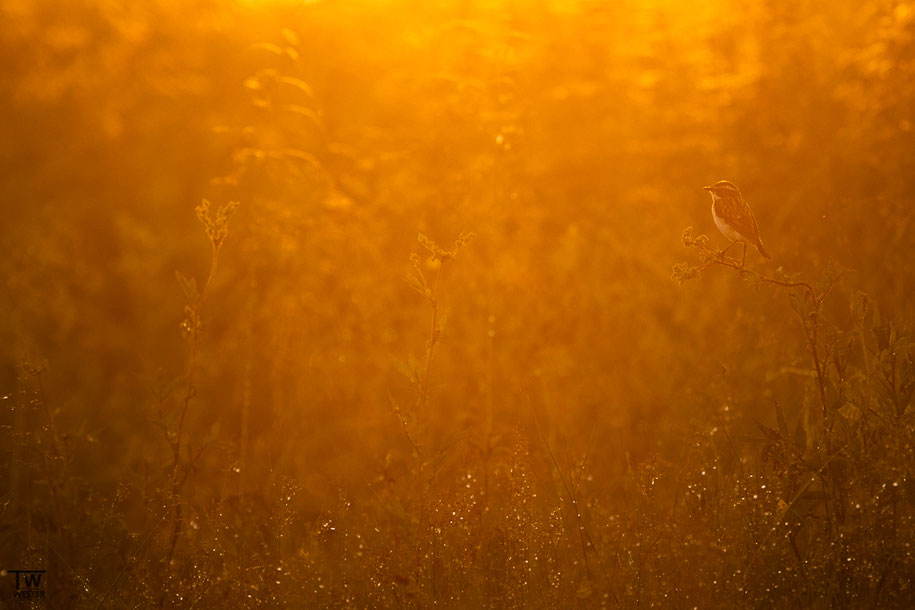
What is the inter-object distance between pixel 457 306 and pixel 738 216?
219 cm

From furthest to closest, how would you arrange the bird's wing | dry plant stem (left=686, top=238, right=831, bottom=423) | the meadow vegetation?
1. the bird's wing
2. the meadow vegetation
3. dry plant stem (left=686, top=238, right=831, bottom=423)

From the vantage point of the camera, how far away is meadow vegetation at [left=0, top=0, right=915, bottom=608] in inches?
83.7

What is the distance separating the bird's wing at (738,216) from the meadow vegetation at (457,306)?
13 cm

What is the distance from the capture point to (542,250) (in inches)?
180

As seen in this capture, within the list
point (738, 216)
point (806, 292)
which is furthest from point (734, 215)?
point (806, 292)

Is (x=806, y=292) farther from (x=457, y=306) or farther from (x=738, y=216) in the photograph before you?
(x=457, y=306)

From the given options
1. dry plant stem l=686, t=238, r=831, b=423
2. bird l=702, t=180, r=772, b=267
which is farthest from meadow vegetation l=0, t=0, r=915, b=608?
bird l=702, t=180, r=772, b=267

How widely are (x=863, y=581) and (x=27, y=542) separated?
81.5 inches

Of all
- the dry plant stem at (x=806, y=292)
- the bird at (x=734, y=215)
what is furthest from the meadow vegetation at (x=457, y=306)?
the bird at (x=734, y=215)

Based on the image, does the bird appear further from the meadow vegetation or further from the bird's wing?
→ the meadow vegetation

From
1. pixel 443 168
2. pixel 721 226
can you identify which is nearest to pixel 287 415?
pixel 443 168

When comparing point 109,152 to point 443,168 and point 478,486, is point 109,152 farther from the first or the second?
point 478,486

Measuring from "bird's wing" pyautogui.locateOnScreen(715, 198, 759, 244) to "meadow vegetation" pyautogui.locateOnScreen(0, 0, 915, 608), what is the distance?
0.13 metres

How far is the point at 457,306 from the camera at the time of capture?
4.35 metres
